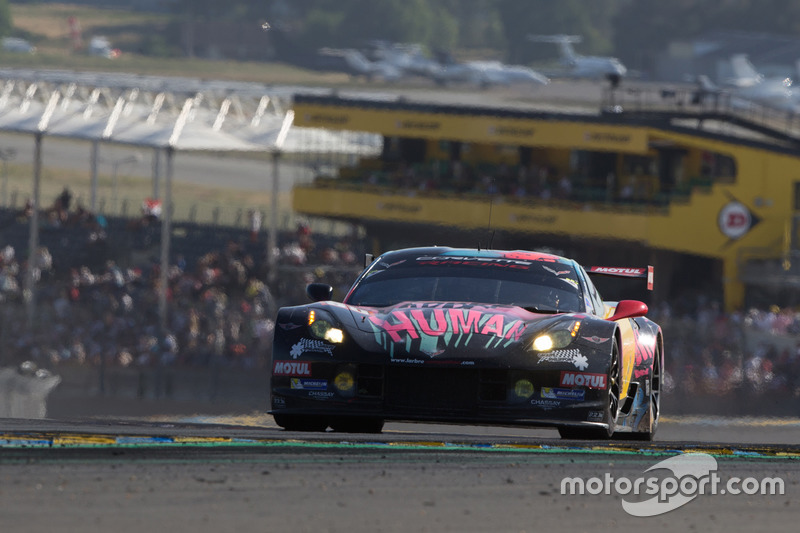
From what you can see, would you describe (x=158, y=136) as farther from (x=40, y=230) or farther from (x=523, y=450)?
(x=523, y=450)

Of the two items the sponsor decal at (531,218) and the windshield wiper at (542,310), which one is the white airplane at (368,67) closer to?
the sponsor decal at (531,218)

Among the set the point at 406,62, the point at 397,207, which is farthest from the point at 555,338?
the point at 406,62

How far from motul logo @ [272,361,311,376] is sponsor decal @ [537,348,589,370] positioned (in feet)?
4.71

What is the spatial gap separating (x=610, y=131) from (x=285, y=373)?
25876 millimetres

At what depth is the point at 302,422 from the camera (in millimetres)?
8945

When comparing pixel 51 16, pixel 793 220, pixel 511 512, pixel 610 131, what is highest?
pixel 51 16

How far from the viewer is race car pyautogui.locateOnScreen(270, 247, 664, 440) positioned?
835 centimetres

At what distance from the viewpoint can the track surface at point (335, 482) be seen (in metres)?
5.55

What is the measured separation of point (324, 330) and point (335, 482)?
2.43 m

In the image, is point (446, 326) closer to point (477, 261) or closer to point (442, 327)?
point (442, 327)

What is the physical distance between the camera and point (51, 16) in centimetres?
6062

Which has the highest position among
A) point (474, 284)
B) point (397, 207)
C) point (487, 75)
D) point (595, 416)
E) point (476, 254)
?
point (487, 75)

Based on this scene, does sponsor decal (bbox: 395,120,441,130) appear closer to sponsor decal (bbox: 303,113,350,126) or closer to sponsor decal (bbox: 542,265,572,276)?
sponsor decal (bbox: 303,113,350,126)

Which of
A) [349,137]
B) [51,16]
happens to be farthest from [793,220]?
[51,16]
